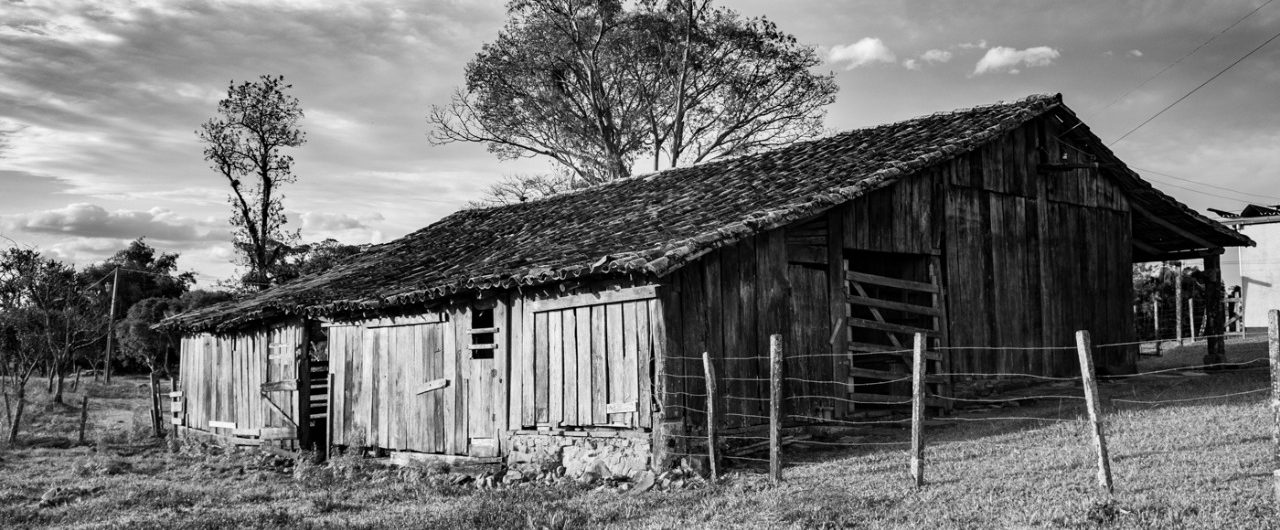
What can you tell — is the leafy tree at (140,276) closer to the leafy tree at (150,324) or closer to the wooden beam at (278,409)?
the leafy tree at (150,324)

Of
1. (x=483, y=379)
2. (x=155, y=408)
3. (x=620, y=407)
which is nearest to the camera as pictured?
(x=620, y=407)

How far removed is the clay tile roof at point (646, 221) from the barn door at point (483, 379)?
0.65m

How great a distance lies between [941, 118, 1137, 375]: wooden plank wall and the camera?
15555mm

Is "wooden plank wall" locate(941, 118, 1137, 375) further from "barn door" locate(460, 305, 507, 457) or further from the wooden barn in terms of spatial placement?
"barn door" locate(460, 305, 507, 457)

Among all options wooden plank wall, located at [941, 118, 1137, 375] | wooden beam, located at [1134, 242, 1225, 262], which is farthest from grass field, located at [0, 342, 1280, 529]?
wooden beam, located at [1134, 242, 1225, 262]

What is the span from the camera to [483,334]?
14742 millimetres

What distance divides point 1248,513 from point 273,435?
51.5 feet

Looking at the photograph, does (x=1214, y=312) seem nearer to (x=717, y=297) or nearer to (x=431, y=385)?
(x=717, y=297)

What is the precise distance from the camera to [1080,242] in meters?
17.8

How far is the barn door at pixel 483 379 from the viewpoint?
14.1 metres

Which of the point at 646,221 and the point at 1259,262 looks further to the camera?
the point at 1259,262

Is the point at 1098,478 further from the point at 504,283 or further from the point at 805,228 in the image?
the point at 504,283

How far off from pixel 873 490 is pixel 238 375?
1454 centimetres

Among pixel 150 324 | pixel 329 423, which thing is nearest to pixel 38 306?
pixel 150 324
